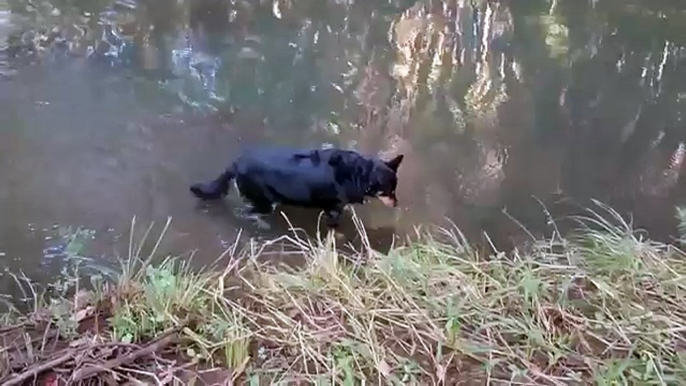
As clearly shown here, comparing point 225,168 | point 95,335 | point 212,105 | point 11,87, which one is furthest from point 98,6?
point 95,335

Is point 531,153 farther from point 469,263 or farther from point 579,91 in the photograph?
point 469,263

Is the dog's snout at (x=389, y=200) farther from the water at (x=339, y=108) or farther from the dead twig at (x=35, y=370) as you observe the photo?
the dead twig at (x=35, y=370)

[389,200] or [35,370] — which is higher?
[35,370]

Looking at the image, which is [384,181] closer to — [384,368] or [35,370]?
[384,368]

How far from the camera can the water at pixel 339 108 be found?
145 inches

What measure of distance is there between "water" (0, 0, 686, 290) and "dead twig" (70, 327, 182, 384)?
1163 millimetres

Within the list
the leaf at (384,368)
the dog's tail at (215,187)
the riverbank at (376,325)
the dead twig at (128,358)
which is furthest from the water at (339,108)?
the leaf at (384,368)

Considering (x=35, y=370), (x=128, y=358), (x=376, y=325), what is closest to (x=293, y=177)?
(x=376, y=325)

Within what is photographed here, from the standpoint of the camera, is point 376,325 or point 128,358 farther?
point 376,325

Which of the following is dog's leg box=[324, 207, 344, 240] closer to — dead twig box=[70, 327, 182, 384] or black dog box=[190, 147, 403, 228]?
black dog box=[190, 147, 403, 228]

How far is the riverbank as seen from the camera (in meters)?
2.13

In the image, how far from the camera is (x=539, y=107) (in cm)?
471

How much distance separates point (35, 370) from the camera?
2.08 m

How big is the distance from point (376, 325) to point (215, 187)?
163 cm
